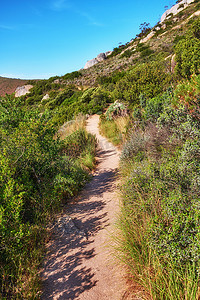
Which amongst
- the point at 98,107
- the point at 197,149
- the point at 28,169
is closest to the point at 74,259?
the point at 28,169

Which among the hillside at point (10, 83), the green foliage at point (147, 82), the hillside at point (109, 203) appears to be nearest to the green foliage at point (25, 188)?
the hillside at point (109, 203)

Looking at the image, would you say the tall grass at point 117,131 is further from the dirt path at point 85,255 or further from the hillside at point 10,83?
the hillside at point 10,83

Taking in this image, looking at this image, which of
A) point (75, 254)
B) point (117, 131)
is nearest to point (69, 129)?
point (117, 131)

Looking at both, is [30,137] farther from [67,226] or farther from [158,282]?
[158,282]

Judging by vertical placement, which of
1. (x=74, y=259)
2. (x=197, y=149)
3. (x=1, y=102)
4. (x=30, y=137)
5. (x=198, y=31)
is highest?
(x=198, y=31)

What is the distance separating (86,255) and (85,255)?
2 centimetres

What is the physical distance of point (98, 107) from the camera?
1694cm

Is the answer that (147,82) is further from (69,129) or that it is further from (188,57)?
(69,129)

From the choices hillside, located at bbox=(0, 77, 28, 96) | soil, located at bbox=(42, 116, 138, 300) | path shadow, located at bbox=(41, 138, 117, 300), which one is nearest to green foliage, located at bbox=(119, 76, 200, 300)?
soil, located at bbox=(42, 116, 138, 300)

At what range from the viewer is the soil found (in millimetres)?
2211

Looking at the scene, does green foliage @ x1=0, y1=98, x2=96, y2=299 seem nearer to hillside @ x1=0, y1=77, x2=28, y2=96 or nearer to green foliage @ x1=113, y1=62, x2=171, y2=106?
green foliage @ x1=113, y1=62, x2=171, y2=106

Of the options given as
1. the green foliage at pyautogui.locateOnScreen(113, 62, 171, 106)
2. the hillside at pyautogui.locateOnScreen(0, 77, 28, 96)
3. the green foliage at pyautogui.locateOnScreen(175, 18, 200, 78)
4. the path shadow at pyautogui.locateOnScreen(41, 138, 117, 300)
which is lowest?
the path shadow at pyautogui.locateOnScreen(41, 138, 117, 300)

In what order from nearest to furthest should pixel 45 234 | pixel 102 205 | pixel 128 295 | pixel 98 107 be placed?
pixel 128 295
pixel 45 234
pixel 102 205
pixel 98 107

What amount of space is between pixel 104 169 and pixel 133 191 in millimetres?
3442
